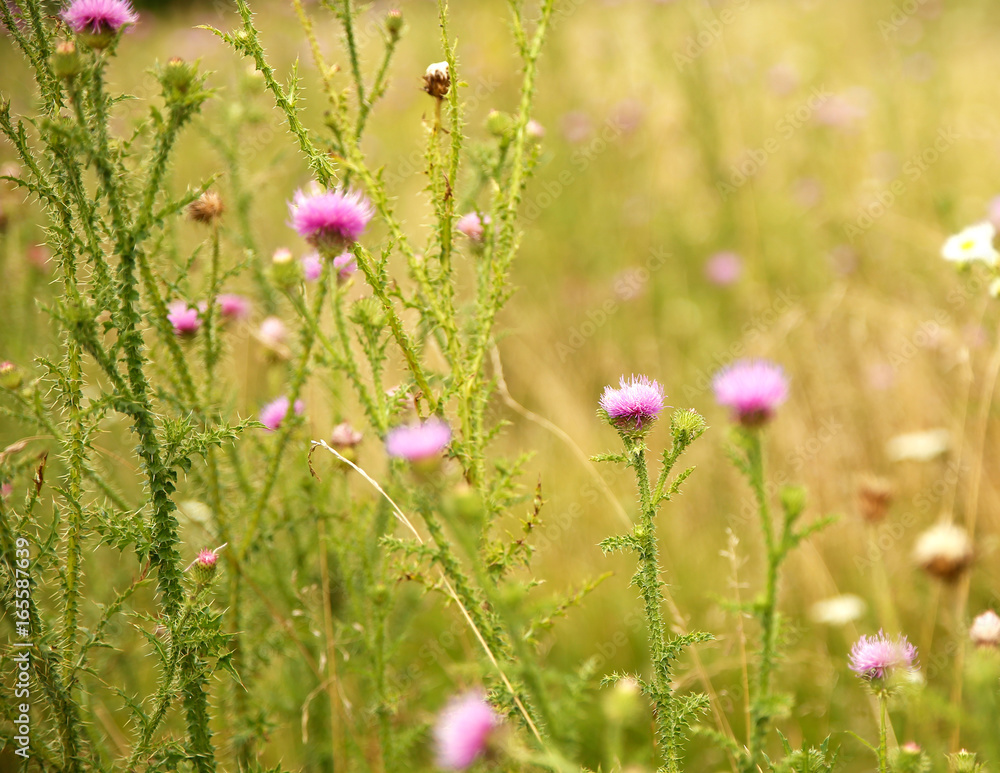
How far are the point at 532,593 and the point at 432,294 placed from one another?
1360mm

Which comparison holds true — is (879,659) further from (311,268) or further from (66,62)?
(66,62)

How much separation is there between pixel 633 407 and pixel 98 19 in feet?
3.47

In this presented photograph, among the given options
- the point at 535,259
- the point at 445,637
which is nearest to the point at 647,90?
the point at 535,259

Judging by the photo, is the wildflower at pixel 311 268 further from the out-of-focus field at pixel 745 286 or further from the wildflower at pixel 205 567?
the wildflower at pixel 205 567

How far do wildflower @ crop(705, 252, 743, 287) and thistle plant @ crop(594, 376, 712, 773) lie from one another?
8.59 feet

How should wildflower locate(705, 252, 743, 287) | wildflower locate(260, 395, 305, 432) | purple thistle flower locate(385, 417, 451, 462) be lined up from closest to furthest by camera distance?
purple thistle flower locate(385, 417, 451, 462)
wildflower locate(260, 395, 305, 432)
wildflower locate(705, 252, 743, 287)

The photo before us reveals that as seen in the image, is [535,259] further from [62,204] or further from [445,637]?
[62,204]

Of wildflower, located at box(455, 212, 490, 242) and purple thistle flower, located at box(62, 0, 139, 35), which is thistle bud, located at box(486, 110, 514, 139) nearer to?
wildflower, located at box(455, 212, 490, 242)

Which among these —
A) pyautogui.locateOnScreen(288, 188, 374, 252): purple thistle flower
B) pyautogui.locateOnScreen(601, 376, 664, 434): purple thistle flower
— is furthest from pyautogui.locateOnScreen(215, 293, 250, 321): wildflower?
pyautogui.locateOnScreen(601, 376, 664, 434): purple thistle flower

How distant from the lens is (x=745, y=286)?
3467 mm

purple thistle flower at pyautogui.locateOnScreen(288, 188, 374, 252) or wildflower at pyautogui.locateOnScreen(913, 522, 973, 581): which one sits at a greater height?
purple thistle flower at pyautogui.locateOnScreen(288, 188, 374, 252)

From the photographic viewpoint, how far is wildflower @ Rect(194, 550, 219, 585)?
122cm

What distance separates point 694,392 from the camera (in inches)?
114

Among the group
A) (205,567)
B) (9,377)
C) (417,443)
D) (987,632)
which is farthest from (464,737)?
(9,377)
